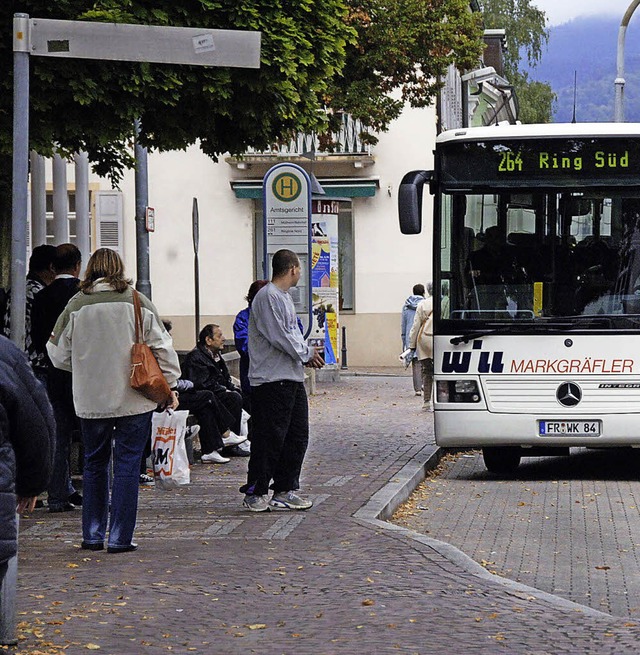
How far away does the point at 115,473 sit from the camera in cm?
877

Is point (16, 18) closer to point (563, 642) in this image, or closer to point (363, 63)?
point (563, 642)

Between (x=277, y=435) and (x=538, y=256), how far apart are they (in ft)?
12.9

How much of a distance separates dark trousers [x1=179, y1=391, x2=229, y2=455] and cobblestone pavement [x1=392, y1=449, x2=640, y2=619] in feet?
7.14

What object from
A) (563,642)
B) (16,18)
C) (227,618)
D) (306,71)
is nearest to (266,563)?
(227,618)

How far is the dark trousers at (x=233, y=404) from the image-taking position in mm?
14852

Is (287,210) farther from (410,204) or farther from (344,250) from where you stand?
(344,250)

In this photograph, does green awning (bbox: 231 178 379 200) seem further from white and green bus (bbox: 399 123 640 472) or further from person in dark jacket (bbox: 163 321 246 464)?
white and green bus (bbox: 399 123 640 472)

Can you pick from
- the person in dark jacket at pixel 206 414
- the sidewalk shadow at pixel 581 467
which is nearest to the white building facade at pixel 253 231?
the sidewalk shadow at pixel 581 467

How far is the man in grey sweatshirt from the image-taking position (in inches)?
407

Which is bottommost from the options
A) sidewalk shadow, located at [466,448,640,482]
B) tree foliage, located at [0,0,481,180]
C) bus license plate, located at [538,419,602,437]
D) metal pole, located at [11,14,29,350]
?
sidewalk shadow, located at [466,448,640,482]

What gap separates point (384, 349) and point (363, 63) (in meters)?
17.1

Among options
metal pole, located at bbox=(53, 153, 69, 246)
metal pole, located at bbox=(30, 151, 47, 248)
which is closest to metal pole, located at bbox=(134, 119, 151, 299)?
metal pole, located at bbox=(53, 153, 69, 246)

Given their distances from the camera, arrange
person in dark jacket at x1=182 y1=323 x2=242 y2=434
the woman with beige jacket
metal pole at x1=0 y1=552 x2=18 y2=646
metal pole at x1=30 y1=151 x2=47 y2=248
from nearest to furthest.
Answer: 1. metal pole at x1=0 y1=552 x2=18 y2=646
2. person in dark jacket at x1=182 y1=323 x2=242 y2=434
3. metal pole at x1=30 y1=151 x2=47 y2=248
4. the woman with beige jacket

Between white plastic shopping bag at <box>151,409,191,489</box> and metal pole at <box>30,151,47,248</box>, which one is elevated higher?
metal pole at <box>30,151,47,248</box>
